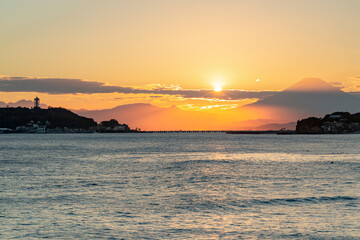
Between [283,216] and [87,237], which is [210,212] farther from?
[87,237]

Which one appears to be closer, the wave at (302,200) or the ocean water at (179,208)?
the ocean water at (179,208)

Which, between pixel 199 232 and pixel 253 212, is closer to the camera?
pixel 199 232

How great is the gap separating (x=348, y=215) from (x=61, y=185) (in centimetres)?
3162

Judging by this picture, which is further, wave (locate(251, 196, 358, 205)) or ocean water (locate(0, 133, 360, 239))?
wave (locate(251, 196, 358, 205))

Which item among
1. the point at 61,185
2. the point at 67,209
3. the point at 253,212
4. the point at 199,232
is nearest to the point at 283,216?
the point at 253,212

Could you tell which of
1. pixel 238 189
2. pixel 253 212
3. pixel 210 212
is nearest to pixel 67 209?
pixel 210 212

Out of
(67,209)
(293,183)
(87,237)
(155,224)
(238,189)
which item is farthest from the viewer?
(293,183)

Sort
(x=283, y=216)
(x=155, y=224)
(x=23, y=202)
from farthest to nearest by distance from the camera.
Result: (x=23, y=202) < (x=283, y=216) < (x=155, y=224)

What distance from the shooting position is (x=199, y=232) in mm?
25906

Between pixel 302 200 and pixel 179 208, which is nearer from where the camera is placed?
pixel 179 208

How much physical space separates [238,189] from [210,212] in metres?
13.8

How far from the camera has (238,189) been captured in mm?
45375

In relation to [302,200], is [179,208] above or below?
below

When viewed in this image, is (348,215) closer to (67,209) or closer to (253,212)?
(253,212)
